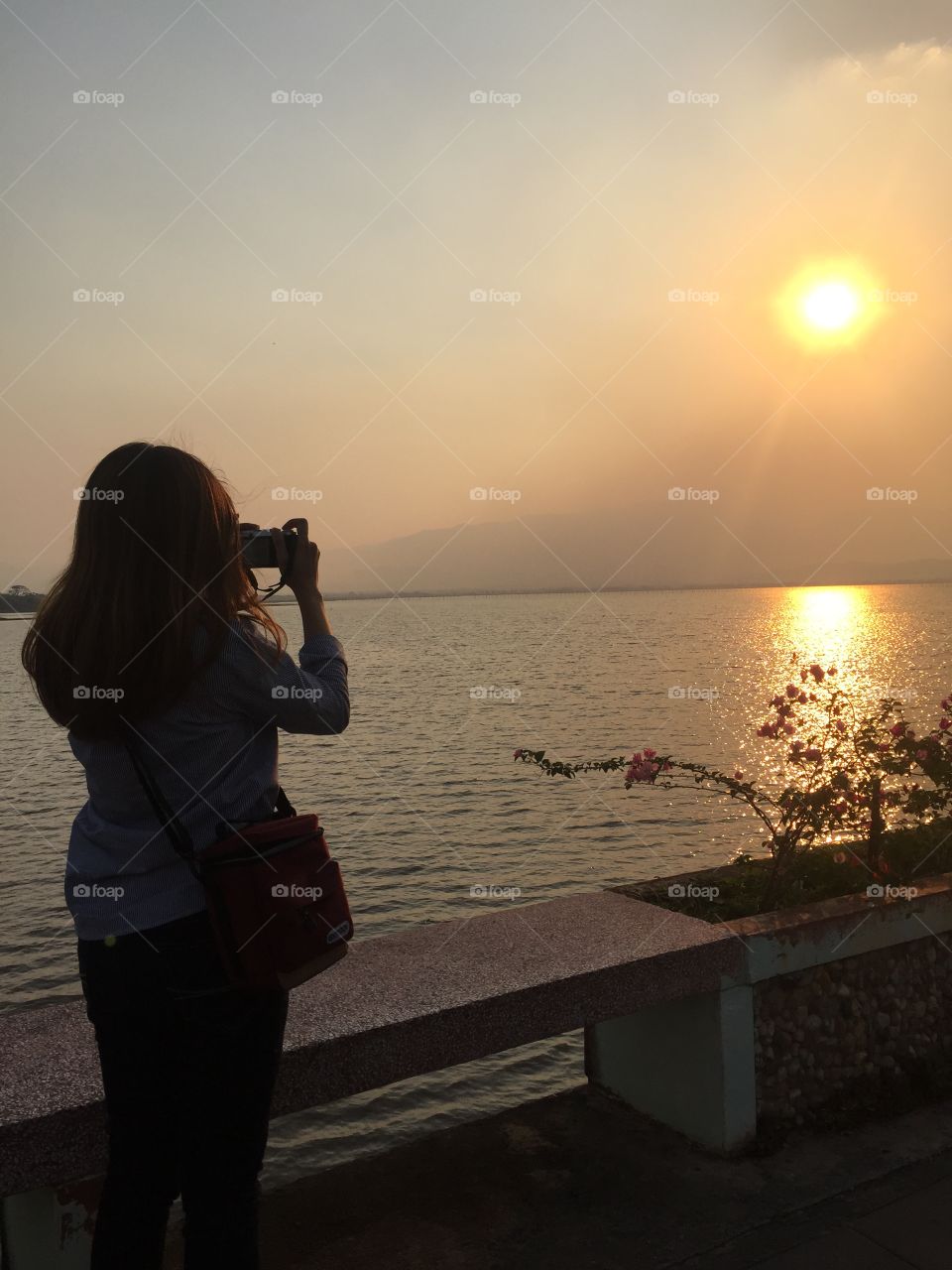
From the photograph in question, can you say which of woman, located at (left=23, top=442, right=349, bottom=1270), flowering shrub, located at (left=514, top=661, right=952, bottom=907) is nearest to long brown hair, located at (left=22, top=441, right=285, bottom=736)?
woman, located at (left=23, top=442, right=349, bottom=1270)

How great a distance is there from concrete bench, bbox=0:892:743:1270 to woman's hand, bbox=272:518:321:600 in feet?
3.88

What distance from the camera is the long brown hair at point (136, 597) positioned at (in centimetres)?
202

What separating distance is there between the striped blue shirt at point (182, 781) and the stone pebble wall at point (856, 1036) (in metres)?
2.16

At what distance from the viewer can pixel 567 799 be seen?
17.4 metres

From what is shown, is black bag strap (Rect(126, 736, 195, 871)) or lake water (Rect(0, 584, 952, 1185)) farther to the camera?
lake water (Rect(0, 584, 952, 1185))

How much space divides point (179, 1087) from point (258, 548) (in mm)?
1063

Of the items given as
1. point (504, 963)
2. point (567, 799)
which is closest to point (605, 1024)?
point (504, 963)

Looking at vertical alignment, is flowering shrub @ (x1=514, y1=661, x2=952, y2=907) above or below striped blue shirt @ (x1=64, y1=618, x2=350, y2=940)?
below

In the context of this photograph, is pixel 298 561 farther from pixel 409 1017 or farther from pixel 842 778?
pixel 842 778

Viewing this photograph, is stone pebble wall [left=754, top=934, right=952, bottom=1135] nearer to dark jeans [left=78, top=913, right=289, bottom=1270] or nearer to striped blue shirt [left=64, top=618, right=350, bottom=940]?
dark jeans [left=78, top=913, right=289, bottom=1270]

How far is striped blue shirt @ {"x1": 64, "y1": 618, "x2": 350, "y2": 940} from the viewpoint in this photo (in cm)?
204

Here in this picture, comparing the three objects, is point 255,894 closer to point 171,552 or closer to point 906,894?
point 171,552

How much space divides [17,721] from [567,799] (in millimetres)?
20274

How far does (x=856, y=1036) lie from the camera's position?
12.3 feet
